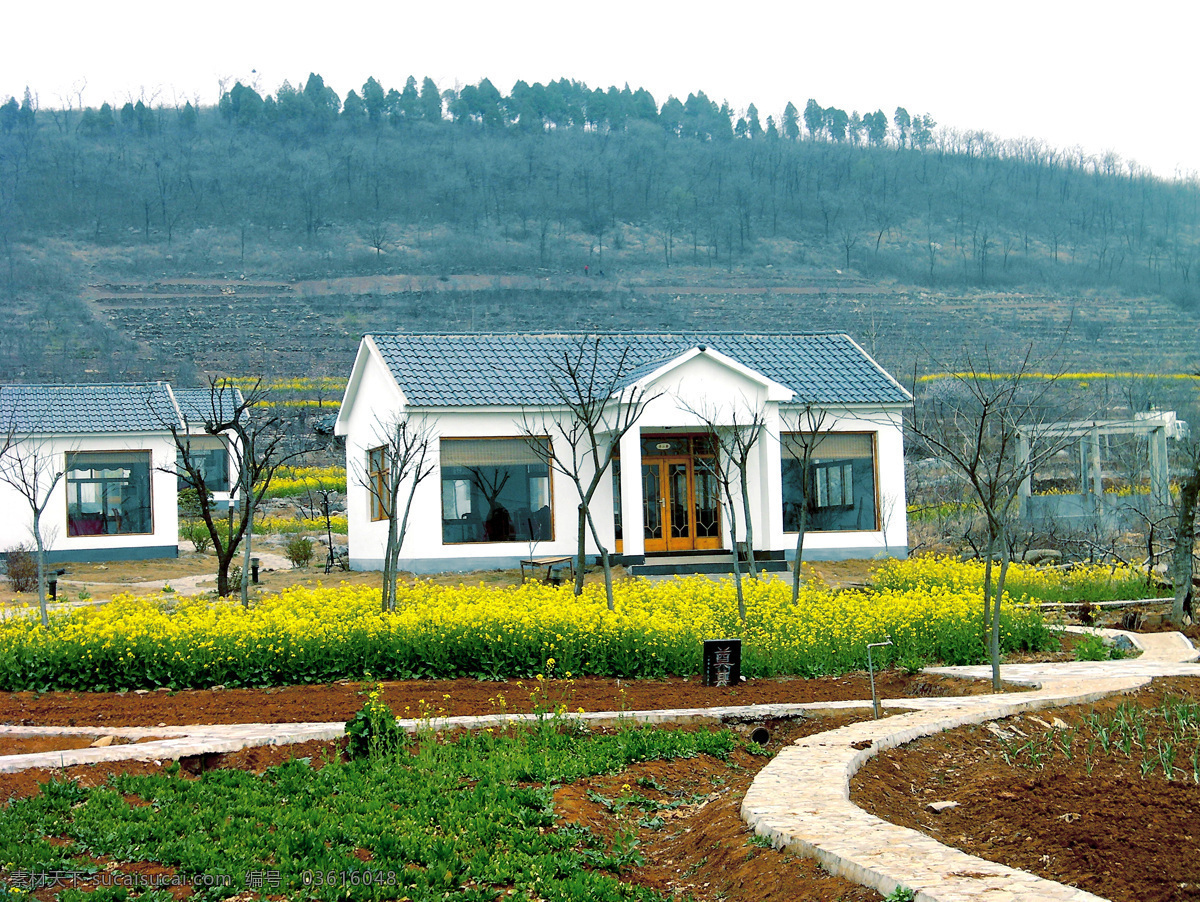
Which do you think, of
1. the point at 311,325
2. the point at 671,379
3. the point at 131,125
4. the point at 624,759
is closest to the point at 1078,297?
the point at 311,325

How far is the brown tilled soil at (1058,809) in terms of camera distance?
4887 mm

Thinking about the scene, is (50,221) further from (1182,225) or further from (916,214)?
(1182,225)

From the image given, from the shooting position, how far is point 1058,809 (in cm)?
577

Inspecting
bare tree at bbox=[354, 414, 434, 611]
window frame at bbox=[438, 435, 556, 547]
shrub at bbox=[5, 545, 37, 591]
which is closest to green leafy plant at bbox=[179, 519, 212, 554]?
shrub at bbox=[5, 545, 37, 591]

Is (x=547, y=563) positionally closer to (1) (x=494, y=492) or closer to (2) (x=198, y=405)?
(1) (x=494, y=492)

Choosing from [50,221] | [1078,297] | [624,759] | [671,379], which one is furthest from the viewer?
[50,221]

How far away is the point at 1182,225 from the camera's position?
94.9m

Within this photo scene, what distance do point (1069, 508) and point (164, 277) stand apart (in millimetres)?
66994

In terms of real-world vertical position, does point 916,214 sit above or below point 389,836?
above

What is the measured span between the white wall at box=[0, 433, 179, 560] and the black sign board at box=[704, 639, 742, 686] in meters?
18.2

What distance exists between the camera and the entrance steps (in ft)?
70.8

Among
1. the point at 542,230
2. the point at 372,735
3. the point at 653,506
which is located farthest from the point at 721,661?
the point at 542,230

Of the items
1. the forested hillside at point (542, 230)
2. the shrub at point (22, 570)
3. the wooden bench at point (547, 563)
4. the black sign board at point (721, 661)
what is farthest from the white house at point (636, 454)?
the forested hillside at point (542, 230)

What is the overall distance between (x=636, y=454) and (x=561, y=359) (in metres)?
3.28
